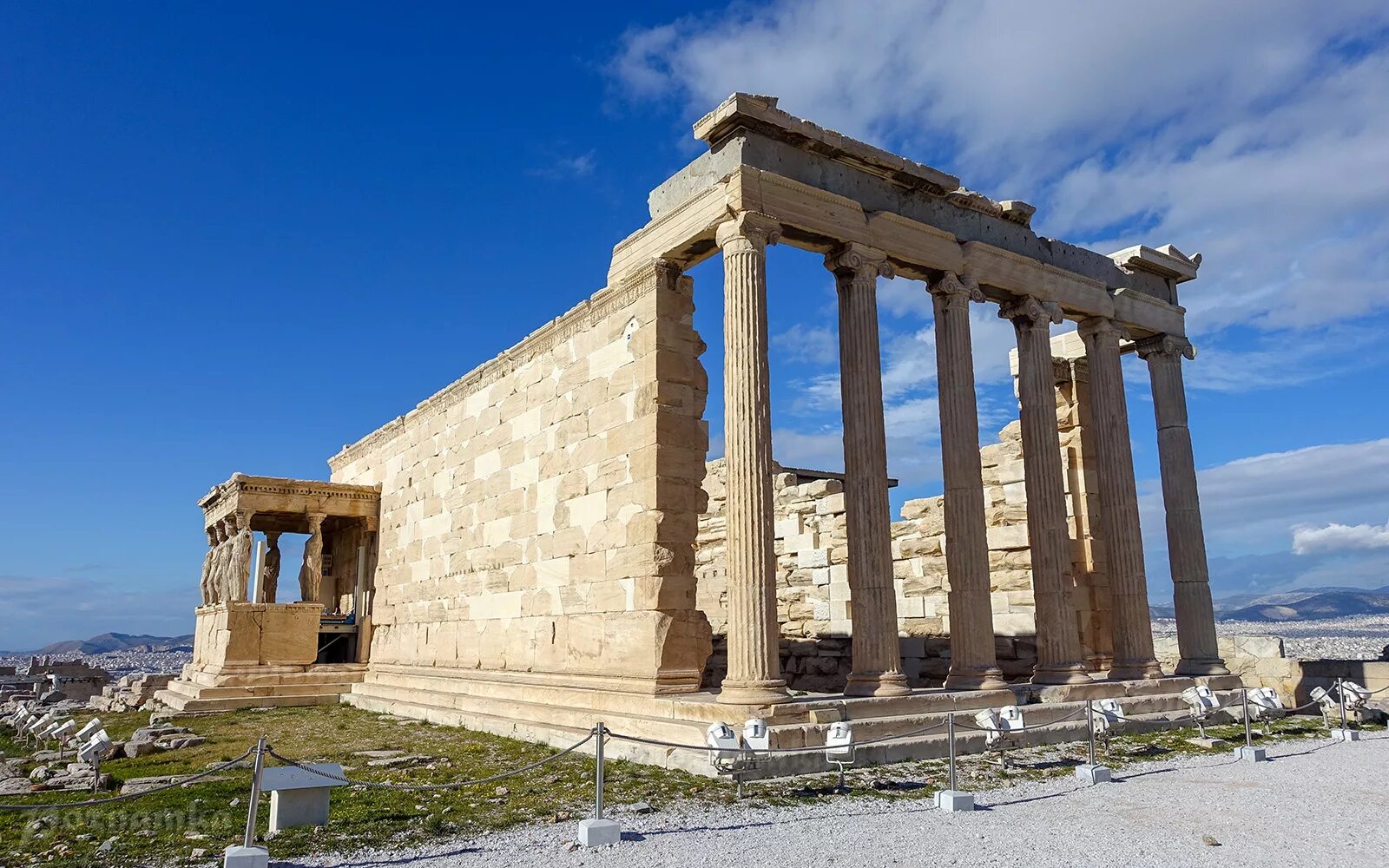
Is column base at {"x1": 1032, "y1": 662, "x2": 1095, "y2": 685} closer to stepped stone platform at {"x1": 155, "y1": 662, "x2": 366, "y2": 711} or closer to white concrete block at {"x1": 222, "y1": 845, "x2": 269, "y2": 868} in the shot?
white concrete block at {"x1": 222, "y1": 845, "x2": 269, "y2": 868}

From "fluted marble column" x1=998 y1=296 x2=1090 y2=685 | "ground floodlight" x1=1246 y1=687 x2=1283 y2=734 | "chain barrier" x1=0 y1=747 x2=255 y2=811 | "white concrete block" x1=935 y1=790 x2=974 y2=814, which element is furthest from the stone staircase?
"chain barrier" x1=0 y1=747 x2=255 y2=811

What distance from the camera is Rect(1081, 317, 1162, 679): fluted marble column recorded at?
15062 mm

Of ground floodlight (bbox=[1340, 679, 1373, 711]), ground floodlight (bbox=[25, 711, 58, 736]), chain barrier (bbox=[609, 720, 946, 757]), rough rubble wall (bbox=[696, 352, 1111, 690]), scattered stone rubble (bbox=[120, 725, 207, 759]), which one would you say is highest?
rough rubble wall (bbox=[696, 352, 1111, 690])

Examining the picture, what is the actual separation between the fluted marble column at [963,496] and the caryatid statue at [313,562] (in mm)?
14933

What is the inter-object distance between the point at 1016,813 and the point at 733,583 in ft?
12.7

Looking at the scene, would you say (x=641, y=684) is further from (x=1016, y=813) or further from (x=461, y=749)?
(x=1016, y=813)

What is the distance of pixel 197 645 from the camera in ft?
76.1

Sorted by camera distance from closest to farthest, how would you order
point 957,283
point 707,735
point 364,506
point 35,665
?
point 707,735 < point 957,283 < point 364,506 < point 35,665

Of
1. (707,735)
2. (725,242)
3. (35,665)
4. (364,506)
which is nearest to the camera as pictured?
(707,735)

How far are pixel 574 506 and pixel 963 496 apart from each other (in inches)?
211

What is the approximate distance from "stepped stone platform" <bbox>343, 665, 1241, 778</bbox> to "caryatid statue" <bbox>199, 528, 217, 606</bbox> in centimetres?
904

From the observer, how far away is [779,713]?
33.2 feet

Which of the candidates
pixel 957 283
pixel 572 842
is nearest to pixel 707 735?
pixel 572 842

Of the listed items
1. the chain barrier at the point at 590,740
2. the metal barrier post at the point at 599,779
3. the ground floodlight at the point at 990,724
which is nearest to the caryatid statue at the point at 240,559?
the chain barrier at the point at 590,740
